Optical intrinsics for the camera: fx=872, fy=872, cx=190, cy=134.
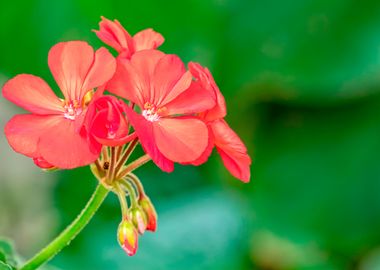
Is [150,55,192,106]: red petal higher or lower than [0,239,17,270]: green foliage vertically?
higher

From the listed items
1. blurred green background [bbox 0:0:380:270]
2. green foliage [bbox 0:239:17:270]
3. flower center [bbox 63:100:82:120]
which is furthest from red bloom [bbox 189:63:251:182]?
blurred green background [bbox 0:0:380:270]

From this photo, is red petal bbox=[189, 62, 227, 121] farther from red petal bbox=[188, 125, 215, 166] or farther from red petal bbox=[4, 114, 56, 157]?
Answer: red petal bbox=[4, 114, 56, 157]

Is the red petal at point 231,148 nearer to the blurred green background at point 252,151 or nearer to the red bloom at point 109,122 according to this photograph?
the red bloom at point 109,122

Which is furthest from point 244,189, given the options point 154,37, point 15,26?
point 154,37

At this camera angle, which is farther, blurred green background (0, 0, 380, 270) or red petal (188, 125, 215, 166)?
blurred green background (0, 0, 380, 270)

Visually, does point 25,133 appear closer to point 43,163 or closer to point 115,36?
point 43,163

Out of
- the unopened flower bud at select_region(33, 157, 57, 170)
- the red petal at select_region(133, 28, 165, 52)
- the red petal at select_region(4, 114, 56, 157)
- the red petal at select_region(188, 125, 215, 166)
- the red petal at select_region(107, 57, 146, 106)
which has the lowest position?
the unopened flower bud at select_region(33, 157, 57, 170)

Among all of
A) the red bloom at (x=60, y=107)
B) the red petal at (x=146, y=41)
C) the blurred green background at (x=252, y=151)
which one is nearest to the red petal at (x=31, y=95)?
the red bloom at (x=60, y=107)

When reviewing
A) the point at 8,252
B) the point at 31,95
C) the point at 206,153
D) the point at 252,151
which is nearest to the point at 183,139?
the point at 206,153

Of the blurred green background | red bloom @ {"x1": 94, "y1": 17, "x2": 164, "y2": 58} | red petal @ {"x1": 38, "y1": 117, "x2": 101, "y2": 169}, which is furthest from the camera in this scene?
the blurred green background
